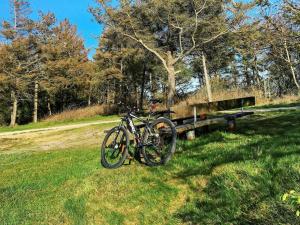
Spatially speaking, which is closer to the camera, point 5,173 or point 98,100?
point 5,173

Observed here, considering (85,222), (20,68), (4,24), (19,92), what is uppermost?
(4,24)

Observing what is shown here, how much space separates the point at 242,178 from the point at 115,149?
311cm

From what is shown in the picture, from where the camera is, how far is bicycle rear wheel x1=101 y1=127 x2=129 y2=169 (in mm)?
7066

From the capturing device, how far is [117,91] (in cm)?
4262

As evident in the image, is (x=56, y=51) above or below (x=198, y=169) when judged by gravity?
above

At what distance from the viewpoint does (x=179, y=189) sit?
18.0 feet

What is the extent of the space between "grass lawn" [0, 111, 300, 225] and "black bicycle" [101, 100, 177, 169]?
0.73ft

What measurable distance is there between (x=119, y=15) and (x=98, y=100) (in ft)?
87.7

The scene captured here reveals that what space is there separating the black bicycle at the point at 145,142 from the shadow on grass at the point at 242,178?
0.40 m

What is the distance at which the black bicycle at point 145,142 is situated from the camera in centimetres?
684

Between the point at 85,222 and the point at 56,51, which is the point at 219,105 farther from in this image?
the point at 56,51

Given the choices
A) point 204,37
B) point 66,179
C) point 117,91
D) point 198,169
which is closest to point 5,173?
point 66,179

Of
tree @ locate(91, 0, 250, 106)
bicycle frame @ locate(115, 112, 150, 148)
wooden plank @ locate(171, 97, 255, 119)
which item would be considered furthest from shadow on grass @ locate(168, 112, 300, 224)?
tree @ locate(91, 0, 250, 106)

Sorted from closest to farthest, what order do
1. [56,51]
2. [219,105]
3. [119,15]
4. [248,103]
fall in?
[219,105], [248,103], [119,15], [56,51]
